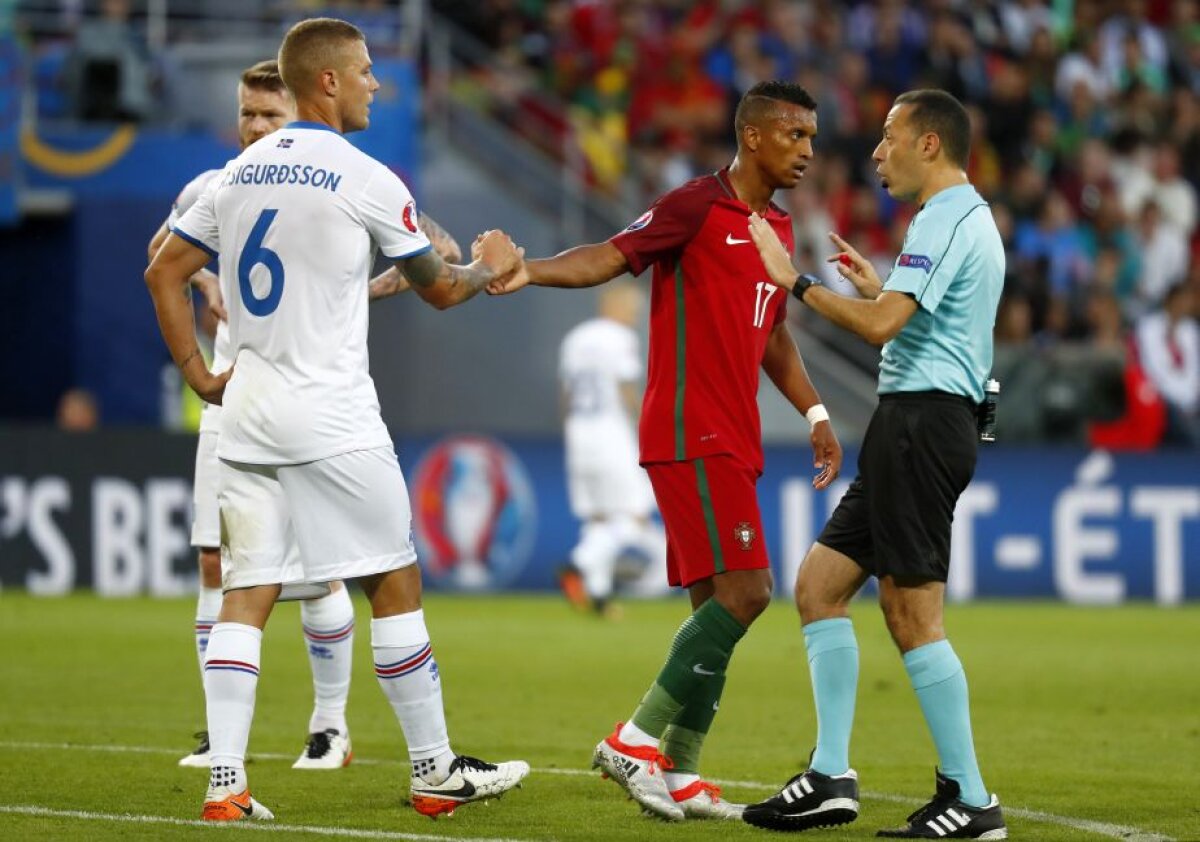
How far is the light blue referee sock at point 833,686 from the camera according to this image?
261 inches

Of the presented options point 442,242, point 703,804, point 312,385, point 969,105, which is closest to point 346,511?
point 312,385

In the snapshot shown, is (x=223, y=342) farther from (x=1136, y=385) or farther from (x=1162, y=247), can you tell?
(x=1162, y=247)

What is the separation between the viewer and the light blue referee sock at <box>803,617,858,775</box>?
21.8 feet

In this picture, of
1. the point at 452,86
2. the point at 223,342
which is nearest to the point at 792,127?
the point at 223,342

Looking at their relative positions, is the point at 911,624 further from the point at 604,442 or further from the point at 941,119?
the point at 604,442

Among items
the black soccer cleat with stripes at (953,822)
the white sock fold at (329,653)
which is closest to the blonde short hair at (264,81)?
the white sock fold at (329,653)

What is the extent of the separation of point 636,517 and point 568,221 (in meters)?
4.88

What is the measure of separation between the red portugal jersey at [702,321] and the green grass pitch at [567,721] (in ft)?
4.28

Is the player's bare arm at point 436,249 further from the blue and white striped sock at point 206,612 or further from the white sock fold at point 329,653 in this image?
the blue and white striped sock at point 206,612

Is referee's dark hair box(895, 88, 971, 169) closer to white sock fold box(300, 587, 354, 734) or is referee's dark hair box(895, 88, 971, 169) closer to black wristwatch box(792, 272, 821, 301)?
black wristwatch box(792, 272, 821, 301)

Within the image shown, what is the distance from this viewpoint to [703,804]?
22.5 ft

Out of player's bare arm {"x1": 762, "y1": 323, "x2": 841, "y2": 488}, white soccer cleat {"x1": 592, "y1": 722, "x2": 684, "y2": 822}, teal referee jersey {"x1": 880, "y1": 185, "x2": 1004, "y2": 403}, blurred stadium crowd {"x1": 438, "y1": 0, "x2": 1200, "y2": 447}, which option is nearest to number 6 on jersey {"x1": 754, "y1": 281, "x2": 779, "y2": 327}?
player's bare arm {"x1": 762, "y1": 323, "x2": 841, "y2": 488}

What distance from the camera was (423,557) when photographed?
57.5 ft

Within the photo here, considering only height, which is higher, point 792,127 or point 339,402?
point 792,127
